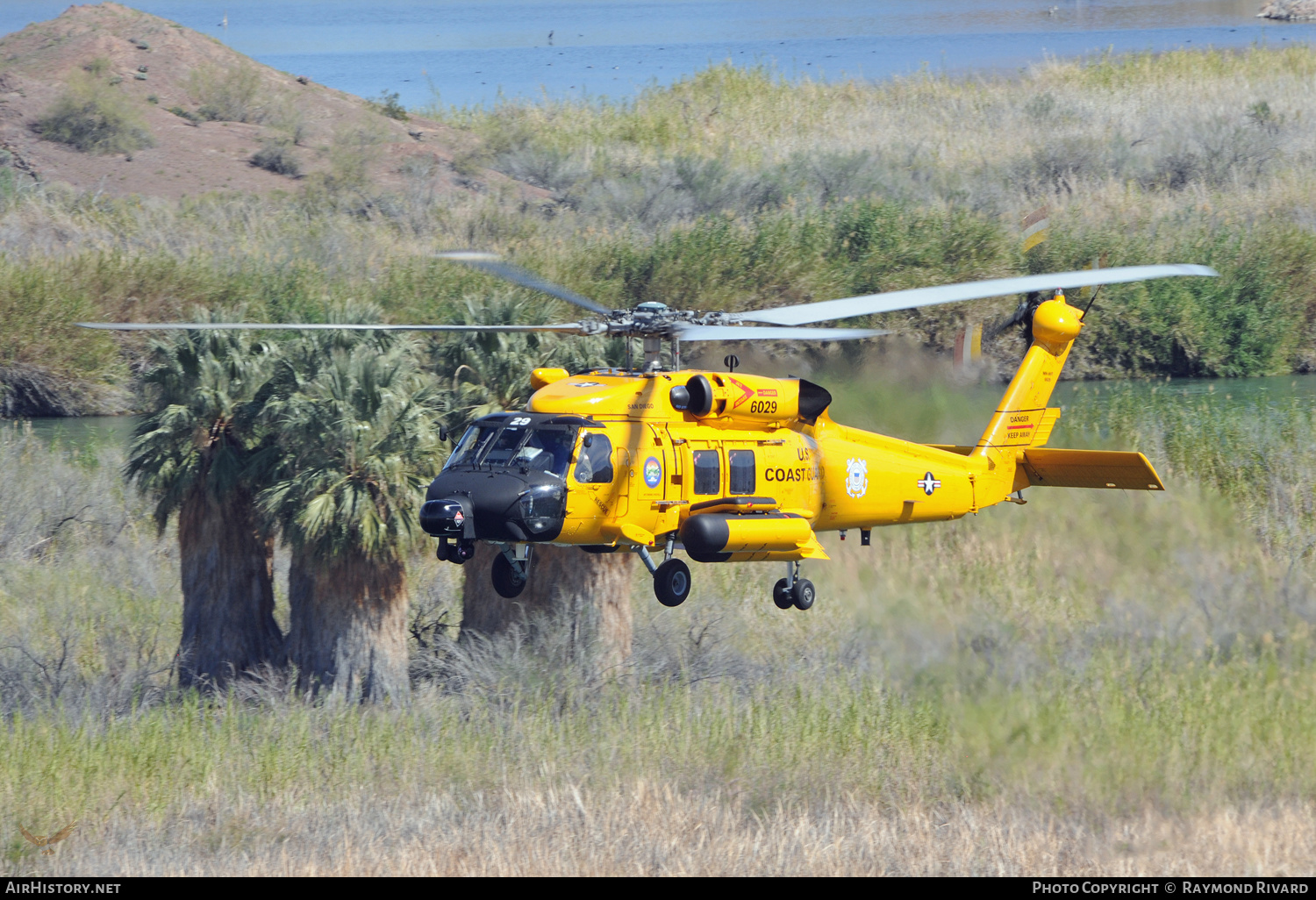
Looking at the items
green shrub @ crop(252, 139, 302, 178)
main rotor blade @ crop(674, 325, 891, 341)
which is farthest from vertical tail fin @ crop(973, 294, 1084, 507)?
green shrub @ crop(252, 139, 302, 178)

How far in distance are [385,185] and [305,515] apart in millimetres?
31719

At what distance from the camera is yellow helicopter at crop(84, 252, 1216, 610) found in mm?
11883

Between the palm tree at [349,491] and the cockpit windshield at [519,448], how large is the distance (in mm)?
5124

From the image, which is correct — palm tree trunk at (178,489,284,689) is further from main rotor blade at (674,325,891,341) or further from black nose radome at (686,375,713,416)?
main rotor blade at (674,325,891,341)

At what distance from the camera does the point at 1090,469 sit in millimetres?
14312

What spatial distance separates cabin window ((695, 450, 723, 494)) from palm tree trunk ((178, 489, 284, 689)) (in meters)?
7.89

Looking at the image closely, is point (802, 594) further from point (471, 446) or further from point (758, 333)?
point (471, 446)

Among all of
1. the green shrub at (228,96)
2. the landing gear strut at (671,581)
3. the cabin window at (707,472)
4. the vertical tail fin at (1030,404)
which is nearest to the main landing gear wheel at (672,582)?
the landing gear strut at (671,581)

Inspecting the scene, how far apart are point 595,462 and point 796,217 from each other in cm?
2812

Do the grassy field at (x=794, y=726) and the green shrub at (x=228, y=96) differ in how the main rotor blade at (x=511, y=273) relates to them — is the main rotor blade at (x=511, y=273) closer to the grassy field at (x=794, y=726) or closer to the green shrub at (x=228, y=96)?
the grassy field at (x=794, y=726)

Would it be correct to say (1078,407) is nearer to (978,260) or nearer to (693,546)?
(978,260)

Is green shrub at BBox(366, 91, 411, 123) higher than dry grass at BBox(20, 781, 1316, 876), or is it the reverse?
green shrub at BBox(366, 91, 411, 123)

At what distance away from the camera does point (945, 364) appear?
18391mm

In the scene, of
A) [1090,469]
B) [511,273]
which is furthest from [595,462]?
[1090,469]
